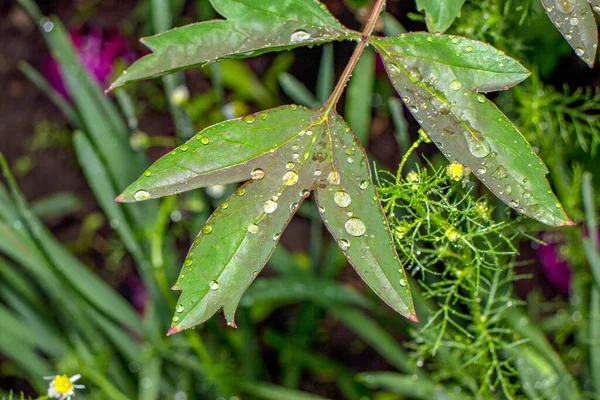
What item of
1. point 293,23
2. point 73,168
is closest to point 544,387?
point 293,23

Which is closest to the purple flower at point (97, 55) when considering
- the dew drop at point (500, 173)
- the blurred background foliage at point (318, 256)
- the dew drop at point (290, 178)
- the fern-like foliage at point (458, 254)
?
the blurred background foliage at point (318, 256)

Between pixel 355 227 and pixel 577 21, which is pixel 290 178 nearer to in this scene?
pixel 355 227

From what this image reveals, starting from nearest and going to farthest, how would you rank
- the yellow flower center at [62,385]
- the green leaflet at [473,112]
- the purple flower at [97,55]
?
the green leaflet at [473,112] < the yellow flower center at [62,385] < the purple flower at [97,55]

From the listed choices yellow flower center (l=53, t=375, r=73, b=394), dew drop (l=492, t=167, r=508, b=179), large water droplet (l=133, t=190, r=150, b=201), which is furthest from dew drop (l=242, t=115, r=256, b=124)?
yellow flower center (l=53, t=375, r=73, b=394)

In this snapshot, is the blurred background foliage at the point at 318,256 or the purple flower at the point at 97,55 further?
the purple flower at the point at 97,55

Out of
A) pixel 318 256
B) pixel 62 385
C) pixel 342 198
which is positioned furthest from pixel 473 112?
pixel 318 256

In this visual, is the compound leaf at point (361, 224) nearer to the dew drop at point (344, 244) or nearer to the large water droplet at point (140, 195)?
the dew drop at point (344, 244)
